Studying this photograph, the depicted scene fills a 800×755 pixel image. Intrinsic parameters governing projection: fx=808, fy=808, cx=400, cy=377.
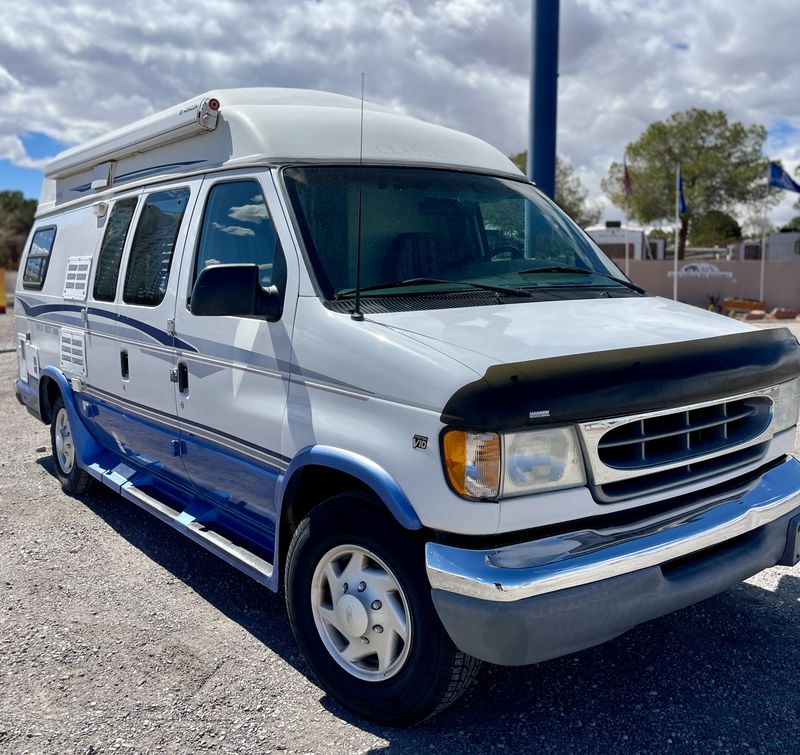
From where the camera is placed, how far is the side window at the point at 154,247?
432 cm

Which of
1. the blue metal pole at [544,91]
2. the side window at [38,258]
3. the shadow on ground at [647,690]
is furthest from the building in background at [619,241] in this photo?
the shadow on ground at [647,690]

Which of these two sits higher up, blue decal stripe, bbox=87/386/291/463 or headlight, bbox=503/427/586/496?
headlight, bbox=503/427/586/496

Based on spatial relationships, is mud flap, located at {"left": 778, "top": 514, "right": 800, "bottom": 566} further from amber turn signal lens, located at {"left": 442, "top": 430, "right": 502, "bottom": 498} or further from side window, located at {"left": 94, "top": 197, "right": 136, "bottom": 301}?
side window, located at {"left": 94, "top": 197, "right": 136, "bottom": 301}

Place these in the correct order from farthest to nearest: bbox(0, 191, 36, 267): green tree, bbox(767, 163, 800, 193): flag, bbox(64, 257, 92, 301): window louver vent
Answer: bbox(0, 191, 36, 267): green tree < bbox(767, 163, 800, 193): flag < bbox(64, 257, 92, 301): window louver vent

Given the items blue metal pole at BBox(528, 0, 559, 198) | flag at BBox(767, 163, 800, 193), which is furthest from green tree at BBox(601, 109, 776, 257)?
blue metal pole at BBox(528, 0, 559, 198)

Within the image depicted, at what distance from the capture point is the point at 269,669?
11.7 feet

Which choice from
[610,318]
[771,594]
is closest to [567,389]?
[610,318]

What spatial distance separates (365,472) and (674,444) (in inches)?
45.9

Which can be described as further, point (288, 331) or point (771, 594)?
point (771, 594)

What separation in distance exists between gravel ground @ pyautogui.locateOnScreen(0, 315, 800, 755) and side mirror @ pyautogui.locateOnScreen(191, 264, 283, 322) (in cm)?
159

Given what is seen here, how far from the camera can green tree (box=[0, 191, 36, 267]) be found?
55844mm

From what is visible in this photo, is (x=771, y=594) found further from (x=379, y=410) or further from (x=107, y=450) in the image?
(x=107, y=450)

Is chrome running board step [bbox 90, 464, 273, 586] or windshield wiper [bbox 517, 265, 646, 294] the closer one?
chrome running board step [bbox 90, 464, 273, 586]

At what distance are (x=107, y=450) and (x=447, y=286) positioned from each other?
3189 millimetres
